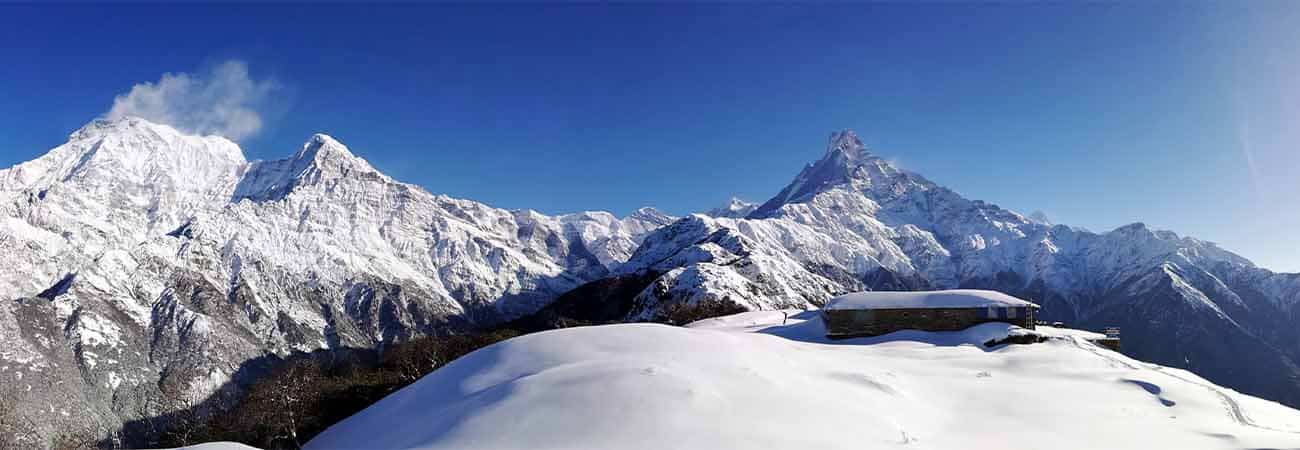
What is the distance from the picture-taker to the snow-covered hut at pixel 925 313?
187 feet

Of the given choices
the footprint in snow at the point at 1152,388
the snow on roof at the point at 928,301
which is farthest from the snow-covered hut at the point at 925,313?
the footprint in snow at the point at 1152,388

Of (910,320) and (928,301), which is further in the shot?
(928,301)

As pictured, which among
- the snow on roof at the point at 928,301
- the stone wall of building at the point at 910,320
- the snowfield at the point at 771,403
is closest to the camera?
the snowfield at the point at 771,403

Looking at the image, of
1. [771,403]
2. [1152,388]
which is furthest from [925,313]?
[771,403]

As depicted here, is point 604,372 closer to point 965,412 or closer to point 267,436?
point 965,412

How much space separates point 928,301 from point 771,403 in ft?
135

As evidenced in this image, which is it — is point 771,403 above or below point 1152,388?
above

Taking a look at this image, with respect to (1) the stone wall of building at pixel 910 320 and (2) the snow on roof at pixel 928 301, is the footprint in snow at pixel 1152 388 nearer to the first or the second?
(1) the stone wall of building at pixel 910 320

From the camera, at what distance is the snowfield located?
67.7ft

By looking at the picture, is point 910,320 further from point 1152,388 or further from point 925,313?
point 1152,388

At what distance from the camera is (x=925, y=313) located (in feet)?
188

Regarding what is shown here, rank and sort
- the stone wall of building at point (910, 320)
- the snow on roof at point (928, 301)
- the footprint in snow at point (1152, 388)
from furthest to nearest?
1. the snow on roof at point (928, 301)
2. the stone wall of building at point (910, 320)
3. the footprint in snow at point (1152, 388)

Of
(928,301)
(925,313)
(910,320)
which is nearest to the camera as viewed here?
(925,313)

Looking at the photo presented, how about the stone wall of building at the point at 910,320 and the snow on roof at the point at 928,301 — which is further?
the snow on roof at the point at 928,301
